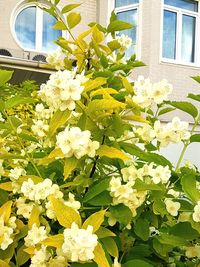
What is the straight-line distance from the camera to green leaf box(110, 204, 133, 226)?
3.13 ft

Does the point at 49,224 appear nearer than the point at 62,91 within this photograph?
No

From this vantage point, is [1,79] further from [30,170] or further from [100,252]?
[100,252]

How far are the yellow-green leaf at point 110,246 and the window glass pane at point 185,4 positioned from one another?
8.69 meters

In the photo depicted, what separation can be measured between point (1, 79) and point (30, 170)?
0.71ft

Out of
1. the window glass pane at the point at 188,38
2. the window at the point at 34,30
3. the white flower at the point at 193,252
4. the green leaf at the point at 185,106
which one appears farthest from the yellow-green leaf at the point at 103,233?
the window glass pane at the point at 188,38

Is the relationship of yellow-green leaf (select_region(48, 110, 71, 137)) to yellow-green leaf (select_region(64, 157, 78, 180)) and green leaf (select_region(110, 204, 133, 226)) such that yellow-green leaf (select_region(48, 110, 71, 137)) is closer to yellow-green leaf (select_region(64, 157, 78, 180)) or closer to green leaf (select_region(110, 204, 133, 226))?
yellow-green leaf (select_region(64, 157, 78, 180))

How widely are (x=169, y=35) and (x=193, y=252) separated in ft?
28.0

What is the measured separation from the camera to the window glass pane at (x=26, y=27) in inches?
333

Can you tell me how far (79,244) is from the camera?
0.77 metres

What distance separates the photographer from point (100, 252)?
0.82 meters

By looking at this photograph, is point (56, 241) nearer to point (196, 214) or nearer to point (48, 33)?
point (196, 214)

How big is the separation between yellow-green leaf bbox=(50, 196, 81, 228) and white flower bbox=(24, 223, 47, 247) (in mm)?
106

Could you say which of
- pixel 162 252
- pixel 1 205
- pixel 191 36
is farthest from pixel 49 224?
pixel 191 36

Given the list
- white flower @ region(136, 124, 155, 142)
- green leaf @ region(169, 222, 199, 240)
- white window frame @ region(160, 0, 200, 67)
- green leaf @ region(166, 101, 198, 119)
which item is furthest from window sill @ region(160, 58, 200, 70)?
green leaf @ region(169, 222, 199, 240)
